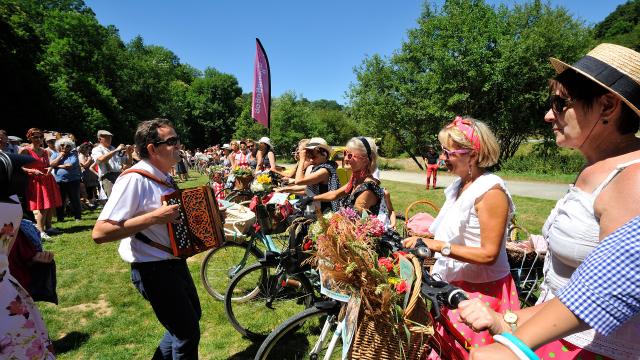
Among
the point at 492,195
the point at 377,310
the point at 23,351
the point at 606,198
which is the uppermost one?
the point at 606,198

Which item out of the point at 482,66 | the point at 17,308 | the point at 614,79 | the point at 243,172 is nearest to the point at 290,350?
the point at 17,308

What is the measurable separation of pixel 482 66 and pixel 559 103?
70.9 ft

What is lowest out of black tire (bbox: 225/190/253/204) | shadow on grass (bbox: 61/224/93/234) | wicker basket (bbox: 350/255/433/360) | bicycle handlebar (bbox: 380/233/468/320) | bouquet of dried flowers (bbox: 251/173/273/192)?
shadow on grass (bbox: 61/224/93/234)

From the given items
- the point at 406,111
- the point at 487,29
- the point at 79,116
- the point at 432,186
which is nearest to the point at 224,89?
the point at 79,116

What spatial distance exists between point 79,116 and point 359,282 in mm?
35591

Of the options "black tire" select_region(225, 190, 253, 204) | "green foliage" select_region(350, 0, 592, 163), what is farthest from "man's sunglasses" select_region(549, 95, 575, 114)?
"green foliage" select_region(350, 0, 592, 163)

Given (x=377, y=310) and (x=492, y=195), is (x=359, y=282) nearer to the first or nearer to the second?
(x=377, y=310)

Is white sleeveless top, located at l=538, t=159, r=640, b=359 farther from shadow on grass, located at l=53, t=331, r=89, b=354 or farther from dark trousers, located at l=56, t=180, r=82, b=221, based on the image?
dark trousers, located at l=56, t=180, r=82, b=221

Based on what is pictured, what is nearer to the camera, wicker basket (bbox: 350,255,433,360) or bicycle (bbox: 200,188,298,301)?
wicker basket (bbox: 350,255,433,360)

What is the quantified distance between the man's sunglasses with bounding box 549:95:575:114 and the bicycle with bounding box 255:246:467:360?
0.90 m

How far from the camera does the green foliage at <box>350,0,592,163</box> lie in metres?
19.8

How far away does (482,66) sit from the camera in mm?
20188

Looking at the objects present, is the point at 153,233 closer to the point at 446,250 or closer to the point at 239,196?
the point at 446,250

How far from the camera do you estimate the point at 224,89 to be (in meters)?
58.8
